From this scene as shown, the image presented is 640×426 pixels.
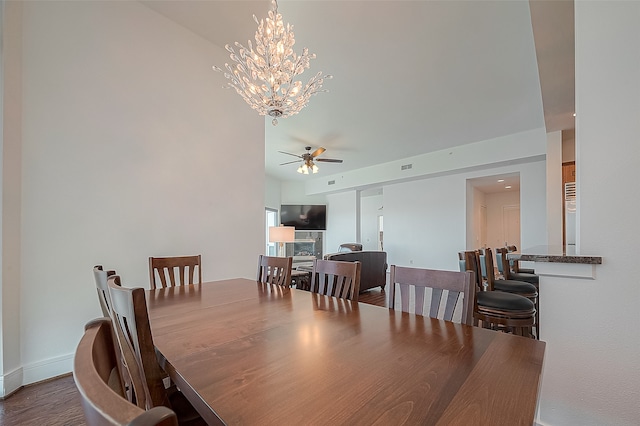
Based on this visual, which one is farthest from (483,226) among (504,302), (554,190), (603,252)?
(603,252)

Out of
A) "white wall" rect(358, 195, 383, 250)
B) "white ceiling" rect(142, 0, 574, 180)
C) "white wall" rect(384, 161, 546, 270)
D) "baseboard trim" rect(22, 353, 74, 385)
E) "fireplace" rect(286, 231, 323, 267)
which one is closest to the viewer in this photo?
"baseboard trim" rect(22, 353, 74, 385)

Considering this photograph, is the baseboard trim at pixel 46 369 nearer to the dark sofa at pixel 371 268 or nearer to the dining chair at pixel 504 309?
the dining chair at pixel 504 309

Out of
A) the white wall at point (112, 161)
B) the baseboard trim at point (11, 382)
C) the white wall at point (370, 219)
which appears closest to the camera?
the baseboard trim at point (11, 382)

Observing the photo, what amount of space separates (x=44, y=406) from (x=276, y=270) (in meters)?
1.65

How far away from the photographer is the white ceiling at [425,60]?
2736 millimetres

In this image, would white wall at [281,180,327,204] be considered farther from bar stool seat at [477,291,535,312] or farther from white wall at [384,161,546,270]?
bar stool seat at [477,291,535,312]

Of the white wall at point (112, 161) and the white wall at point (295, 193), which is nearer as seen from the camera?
the white wall at point (112, 161)

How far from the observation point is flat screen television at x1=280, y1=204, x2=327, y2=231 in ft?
31.0

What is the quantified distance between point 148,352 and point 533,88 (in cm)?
505

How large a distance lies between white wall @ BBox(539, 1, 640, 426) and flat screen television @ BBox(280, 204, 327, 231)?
822 centimetres

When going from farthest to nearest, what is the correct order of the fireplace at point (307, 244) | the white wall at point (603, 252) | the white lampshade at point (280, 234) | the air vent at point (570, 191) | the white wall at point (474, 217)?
the fireplace at point (307, 244) < the white wall at point (474, 217) < the white lampshade at point (280, 234) < the air vent at point (570, 191) < the white wall at point (603, 252)

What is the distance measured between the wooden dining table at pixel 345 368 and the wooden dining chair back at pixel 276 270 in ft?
2.32

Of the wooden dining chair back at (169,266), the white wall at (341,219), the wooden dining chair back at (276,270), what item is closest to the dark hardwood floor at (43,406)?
the wooden dining chair back at (169,266)

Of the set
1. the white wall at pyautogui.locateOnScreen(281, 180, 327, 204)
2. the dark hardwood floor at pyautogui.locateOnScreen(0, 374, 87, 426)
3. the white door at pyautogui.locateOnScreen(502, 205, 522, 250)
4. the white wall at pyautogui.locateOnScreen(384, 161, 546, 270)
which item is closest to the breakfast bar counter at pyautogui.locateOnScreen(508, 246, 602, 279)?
the dark hardwood floor at pyautogui.locateOnScreen(0, 374, 87, 426)
